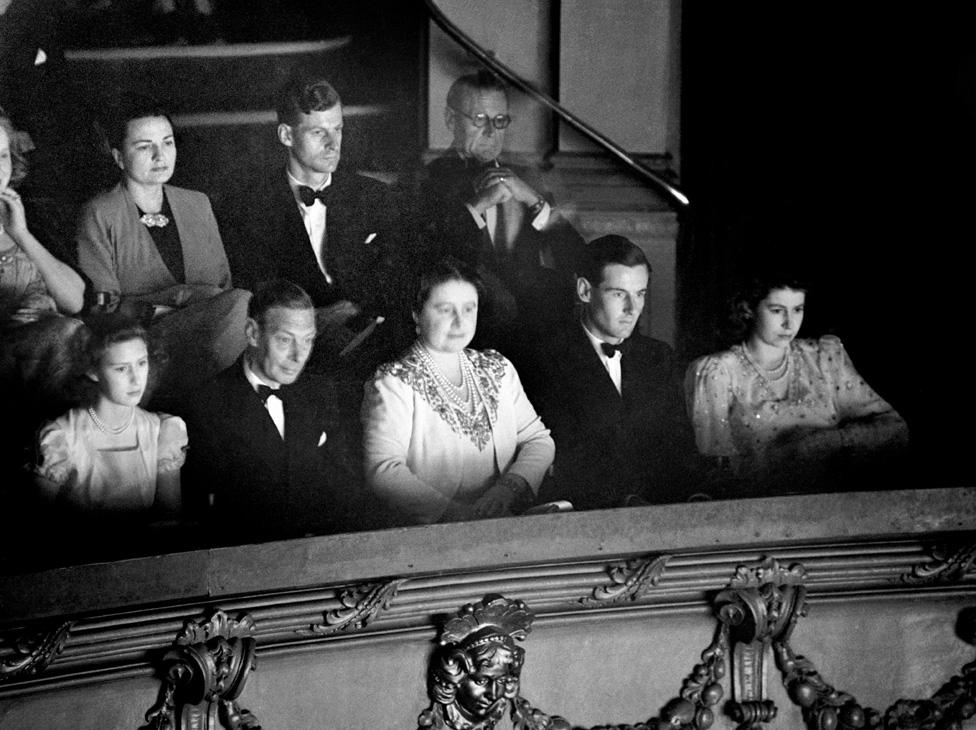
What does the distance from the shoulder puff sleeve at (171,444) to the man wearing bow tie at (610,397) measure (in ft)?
5.82

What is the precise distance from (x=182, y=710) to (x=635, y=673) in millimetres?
2334

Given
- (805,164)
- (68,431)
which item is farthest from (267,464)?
(805,164)

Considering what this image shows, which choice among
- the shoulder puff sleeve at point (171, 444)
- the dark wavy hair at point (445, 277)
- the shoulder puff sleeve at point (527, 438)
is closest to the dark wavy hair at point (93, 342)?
the shoulder puff sleeve at point (171, 444)

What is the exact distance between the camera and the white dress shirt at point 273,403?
6.93 m

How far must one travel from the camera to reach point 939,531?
802cm

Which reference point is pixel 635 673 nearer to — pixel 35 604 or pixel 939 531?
pixel 939 531

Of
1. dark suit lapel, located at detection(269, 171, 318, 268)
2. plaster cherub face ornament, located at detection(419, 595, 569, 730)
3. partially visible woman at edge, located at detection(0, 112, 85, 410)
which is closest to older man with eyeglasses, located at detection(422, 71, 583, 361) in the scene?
dark suit lapel, located at detection(269, 171, 318, 268)

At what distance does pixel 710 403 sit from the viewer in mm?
7938

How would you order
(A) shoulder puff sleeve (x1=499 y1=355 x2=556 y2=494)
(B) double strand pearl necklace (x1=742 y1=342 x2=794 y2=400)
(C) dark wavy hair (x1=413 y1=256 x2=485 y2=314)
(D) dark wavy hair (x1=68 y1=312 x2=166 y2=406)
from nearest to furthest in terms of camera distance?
(D) dark wavy hair (x1=68 y1=312 x2=166 y2=406) < (C) dark wavy hair (x1=413 y1=256 x2=485 y2=314) < (A) shoulder puff sleeve (x1=499 y1=355 x2=556 y2=494) < (B) double strand pearl necklace (x1=742 y1=342 x2=794 y2=400)

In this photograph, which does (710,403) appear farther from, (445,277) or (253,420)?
(253,420)

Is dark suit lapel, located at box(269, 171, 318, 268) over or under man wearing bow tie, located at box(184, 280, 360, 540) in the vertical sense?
over

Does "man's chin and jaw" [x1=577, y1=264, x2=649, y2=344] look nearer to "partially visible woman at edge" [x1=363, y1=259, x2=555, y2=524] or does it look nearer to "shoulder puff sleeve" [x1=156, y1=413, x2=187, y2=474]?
"partially visible woman at edge" [x1=363, y1=259, x2=555, y2=524]

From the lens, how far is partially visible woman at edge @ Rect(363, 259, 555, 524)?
7.19 metres

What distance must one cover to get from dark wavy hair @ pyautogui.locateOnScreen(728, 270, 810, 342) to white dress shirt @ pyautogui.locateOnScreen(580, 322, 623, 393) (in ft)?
2.21
